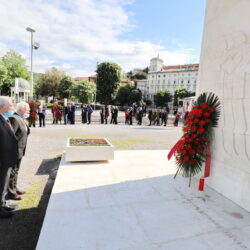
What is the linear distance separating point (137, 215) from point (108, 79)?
4356 cm

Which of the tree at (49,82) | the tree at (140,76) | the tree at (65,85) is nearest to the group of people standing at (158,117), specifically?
the tree at (65,85)

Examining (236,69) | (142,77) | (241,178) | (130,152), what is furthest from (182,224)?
(142,77)

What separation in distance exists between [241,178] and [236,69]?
188cm

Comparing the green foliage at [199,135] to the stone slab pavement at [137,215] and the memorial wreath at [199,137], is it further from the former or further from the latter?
the stone slab pavement at [137,215]

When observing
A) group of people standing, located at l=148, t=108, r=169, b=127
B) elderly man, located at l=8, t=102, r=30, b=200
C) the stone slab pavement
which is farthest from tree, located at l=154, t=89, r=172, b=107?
elderly man, located at l=8, t=102, r=30, b=200

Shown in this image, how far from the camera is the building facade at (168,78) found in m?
83.7

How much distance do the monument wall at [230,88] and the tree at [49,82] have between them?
2166 inches

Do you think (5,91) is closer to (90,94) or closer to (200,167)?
(90,94)

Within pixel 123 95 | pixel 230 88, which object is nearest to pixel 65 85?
pixel 123 95

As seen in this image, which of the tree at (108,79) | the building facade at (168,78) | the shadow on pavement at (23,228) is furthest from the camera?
the building facade at (168,78)

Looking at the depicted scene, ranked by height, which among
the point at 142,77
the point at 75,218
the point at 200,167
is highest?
the point at 142,77

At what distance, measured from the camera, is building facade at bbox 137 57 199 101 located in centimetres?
8365

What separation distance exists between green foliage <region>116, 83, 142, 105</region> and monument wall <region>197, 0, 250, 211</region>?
55.3m

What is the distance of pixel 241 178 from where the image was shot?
3283 millimetres
